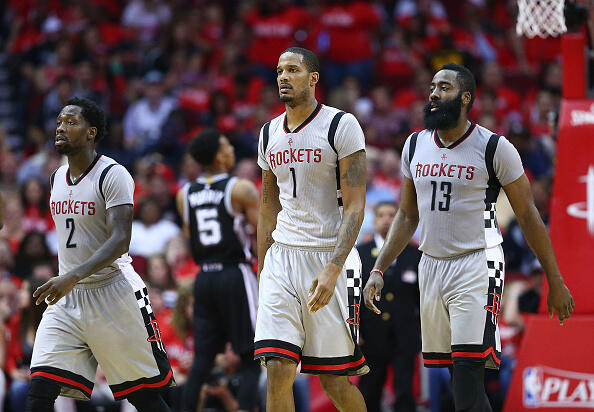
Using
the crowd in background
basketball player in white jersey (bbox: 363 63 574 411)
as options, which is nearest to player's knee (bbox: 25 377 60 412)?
basketball player in white jersey (bbox: 363 63 574 411)

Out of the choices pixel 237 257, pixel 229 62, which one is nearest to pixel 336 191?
pixel 237 257

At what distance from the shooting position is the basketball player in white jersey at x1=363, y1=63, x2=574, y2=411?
6387 millimetres

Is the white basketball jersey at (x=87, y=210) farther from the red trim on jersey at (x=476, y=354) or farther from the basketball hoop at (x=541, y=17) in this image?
the basketball hoop at (x=541, y=17)

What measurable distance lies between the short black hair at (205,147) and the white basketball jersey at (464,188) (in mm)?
2560

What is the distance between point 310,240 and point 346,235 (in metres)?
0.32

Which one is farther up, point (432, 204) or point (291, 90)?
point (291, 90)

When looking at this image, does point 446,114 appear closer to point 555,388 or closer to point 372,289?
point 372,289

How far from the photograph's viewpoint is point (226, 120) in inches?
595

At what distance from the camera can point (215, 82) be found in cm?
1667

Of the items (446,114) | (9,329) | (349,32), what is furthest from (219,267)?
(349,32)

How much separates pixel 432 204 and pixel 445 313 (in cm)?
76

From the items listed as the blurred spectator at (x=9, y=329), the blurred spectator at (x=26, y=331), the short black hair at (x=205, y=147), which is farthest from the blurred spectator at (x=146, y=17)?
the short black hair at (x=205, y=147)

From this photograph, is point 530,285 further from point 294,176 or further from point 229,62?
point 229,62

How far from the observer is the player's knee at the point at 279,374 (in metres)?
6.14
